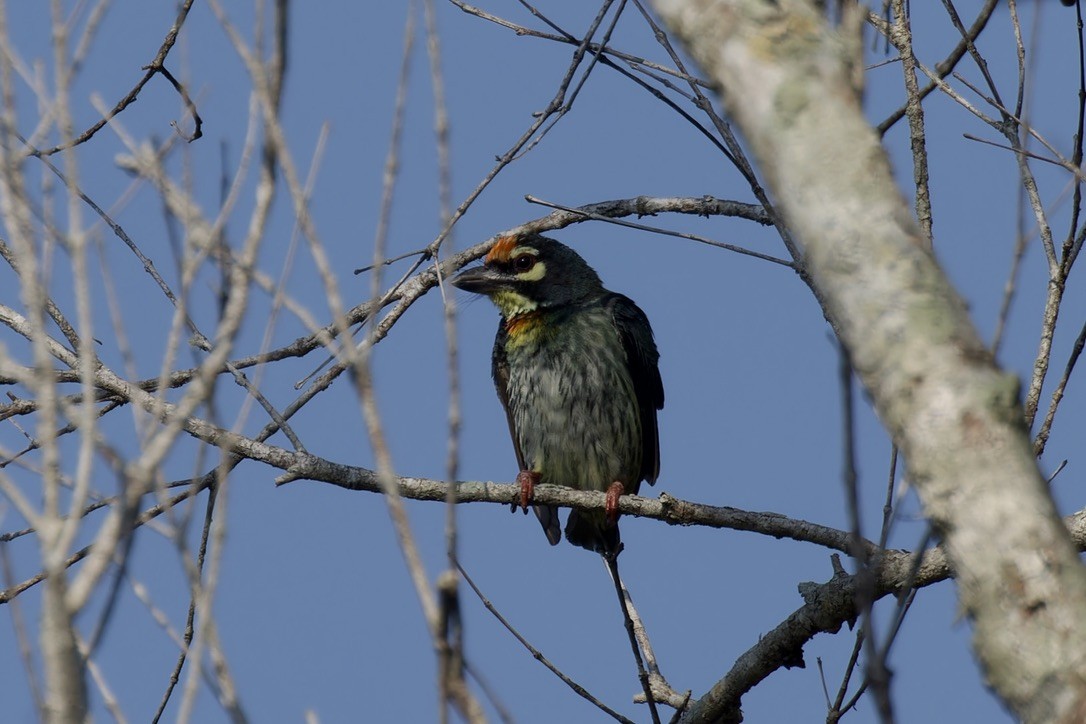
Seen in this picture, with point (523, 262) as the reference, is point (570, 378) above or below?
below

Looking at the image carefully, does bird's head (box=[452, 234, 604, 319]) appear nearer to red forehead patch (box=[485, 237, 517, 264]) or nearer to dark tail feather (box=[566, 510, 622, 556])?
red forehead patch (box=[485, 237, 517, 264])

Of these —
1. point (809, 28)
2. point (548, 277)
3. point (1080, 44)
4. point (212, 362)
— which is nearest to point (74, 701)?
point (212, 362)

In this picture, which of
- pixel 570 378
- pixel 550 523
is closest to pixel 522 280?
pixel 570 378

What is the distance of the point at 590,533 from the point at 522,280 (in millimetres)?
1566

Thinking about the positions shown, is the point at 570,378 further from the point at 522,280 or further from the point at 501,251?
the point at 501,251

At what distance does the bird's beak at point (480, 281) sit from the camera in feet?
25.1

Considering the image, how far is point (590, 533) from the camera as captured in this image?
725cm

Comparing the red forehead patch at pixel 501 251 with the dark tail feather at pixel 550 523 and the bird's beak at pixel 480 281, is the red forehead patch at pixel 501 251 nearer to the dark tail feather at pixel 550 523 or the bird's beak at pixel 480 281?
the bird's beak at pixel 480 281

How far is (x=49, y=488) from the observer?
250 centimetres

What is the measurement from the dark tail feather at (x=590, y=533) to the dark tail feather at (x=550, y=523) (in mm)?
91

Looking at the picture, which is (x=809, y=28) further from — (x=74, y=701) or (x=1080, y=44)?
(x=1080, y=44)

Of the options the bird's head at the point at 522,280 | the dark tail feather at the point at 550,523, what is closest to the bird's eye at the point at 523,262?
the bird's head at the point at 522,280

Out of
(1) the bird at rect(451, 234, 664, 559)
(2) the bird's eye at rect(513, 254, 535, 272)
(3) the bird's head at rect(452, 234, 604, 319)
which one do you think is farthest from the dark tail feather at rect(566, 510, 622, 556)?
(2) the bird's eye at rect(513, 254, 535, 272)

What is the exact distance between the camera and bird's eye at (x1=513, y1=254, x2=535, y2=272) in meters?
7.71
